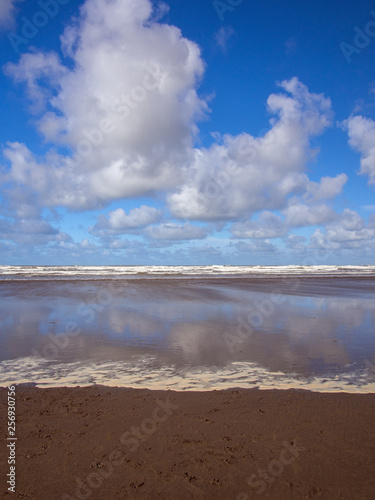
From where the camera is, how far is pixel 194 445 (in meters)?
4.64

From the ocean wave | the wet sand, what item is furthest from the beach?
the ocean wave

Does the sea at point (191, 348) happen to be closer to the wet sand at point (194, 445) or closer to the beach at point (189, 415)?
the beach at point (189, 415)

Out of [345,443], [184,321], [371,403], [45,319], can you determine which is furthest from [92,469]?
[45,319]

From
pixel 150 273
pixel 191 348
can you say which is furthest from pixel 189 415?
pixel 150 273

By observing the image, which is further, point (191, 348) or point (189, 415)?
point (191, 348)

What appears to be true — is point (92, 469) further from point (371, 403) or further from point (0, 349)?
point (0, 349)

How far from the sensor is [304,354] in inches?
364

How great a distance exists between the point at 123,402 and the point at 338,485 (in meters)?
3.68

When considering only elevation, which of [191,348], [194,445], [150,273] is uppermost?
[150,273]

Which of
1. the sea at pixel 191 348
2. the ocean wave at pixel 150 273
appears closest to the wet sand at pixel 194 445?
the sea at pixel 191 348

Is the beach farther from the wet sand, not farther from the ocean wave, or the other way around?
the ocean wave

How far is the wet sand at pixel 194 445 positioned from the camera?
12.7ft

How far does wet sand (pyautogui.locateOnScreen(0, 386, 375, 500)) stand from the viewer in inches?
153

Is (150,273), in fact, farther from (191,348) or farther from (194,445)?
(194,445)
